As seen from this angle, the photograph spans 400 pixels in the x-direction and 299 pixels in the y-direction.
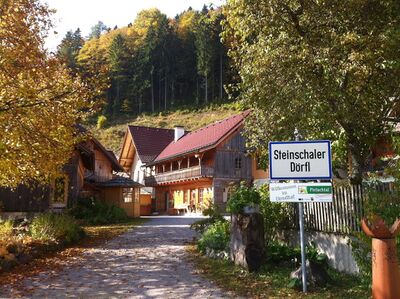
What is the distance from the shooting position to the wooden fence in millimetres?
8406

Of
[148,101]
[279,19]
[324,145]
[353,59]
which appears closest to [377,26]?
[353,59]

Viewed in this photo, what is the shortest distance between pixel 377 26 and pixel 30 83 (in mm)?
8060

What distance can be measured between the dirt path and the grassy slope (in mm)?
54686

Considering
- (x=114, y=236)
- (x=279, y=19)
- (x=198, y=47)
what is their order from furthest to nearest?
1. (x=198, y=47)
2. (x=114, y=236)
3. (x=279, y=19)

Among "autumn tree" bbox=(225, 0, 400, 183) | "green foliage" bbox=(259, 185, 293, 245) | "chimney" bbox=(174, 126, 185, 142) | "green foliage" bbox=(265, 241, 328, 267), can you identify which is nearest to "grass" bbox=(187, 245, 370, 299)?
"green foliage" bbox=(265, 241, 328, 267)

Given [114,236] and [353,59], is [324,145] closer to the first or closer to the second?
[353,59]

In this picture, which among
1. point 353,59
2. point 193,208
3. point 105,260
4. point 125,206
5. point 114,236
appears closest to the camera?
point 353,59

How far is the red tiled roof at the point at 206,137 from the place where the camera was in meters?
36.5

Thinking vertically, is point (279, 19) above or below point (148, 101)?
below

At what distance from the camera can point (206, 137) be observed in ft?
129

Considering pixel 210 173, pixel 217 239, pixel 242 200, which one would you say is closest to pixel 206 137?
pixel 210 173

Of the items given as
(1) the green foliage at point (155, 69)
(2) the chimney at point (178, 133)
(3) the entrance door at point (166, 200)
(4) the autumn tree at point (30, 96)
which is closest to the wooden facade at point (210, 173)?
(3) the entrance door at point (166, 200)

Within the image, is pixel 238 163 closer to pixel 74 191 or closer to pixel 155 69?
pixel 74 191

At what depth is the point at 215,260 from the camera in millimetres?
10719
